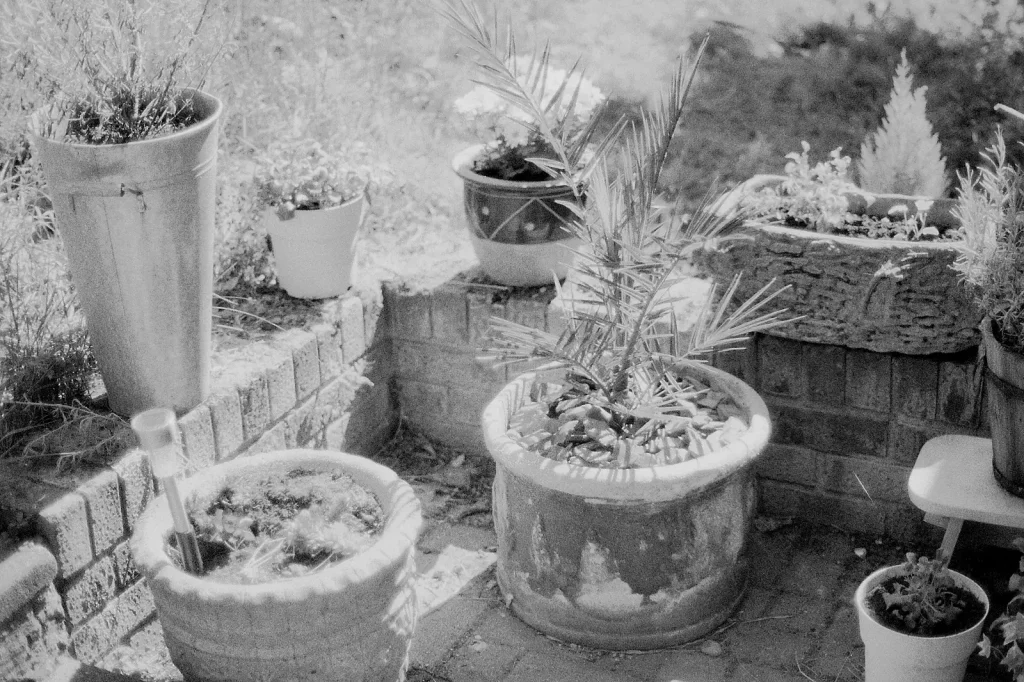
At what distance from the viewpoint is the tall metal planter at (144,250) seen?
2547 mm

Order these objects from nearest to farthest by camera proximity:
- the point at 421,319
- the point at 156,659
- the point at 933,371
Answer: the point at 156,659
the point at 933,371
the point at 421,319

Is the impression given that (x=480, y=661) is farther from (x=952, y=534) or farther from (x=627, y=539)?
(x=952, y=534)

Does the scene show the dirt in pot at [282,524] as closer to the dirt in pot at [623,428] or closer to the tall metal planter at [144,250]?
the tall metal planter at [144,250]

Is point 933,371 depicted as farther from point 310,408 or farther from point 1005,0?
point 1005,0

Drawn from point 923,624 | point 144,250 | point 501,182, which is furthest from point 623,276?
point 144,250

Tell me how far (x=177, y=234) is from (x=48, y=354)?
541 millimetres

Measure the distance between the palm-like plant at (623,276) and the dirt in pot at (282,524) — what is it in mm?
555

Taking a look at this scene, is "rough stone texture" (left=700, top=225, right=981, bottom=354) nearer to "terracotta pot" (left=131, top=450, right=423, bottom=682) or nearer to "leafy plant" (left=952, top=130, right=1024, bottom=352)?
"leafy plant" (left=952, top=130, right=1024, bottom=352)

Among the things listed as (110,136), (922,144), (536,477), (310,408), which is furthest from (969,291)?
(110,136)

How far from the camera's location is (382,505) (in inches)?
106

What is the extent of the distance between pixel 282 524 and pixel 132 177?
35.8 inches

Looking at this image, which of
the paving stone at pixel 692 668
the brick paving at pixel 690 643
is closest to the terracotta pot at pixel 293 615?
the brick paving at pixel 690 643

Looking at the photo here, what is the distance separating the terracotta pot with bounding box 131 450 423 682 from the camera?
2355mm

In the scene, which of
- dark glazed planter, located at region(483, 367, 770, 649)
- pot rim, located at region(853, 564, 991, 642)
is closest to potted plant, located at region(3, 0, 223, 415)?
dark glazed planter, located at region(483, 367, 770, 649)
